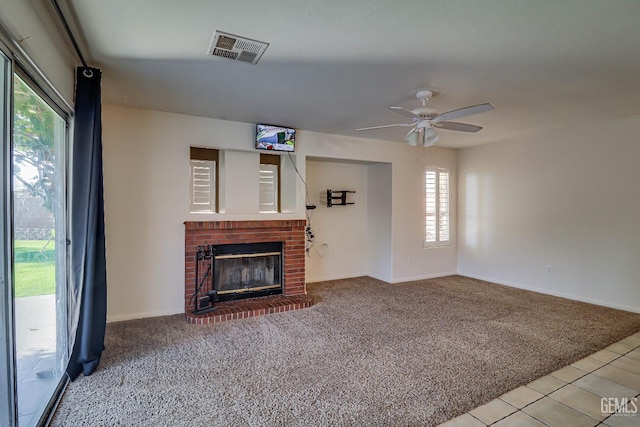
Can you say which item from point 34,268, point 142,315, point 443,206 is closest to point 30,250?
point 34,268

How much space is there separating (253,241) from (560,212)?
4.58 metres

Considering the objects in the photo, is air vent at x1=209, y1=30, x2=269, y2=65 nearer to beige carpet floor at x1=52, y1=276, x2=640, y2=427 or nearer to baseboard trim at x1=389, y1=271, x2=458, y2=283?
beige carpet floor at x1=52, y1=276, x2=640, y2=427

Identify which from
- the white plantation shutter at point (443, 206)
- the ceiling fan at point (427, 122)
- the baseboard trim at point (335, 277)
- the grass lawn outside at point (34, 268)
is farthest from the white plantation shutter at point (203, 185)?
the white plantation shutter at point (443, 206)

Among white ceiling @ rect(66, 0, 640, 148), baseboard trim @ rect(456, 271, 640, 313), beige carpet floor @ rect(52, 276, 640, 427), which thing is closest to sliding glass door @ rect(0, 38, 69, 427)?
Answer: beige carpet floor @ rect(52, 276, 640, 427)

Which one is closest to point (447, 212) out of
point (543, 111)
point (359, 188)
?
point (359, 188)

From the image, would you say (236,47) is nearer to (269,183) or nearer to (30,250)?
(30,250)

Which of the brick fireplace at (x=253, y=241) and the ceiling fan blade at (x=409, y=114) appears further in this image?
the brick fireplace at (x=253, y=241)

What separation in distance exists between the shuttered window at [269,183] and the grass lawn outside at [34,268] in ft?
9.06

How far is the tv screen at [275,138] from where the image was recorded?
4.49 m

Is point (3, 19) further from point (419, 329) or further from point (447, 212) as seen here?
point (447, 212)

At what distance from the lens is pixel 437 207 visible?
6328mm

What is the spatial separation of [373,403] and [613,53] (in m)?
3.11

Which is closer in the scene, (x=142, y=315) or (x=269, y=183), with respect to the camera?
(x=142, y=315)

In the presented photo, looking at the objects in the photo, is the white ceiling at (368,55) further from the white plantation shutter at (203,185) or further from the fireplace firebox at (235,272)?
the fireplace firebox at (235,272)
